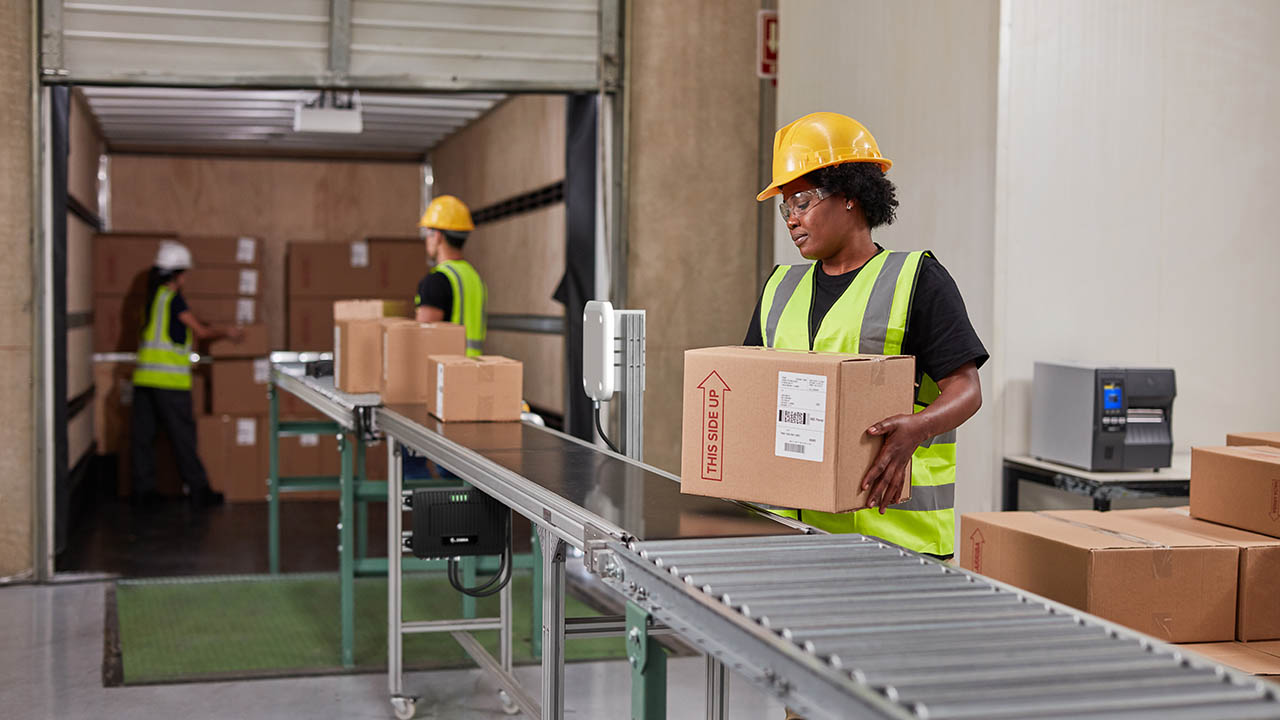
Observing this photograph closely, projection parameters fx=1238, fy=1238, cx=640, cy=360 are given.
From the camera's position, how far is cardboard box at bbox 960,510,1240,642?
2414 millimetres

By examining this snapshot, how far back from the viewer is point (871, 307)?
2.49m

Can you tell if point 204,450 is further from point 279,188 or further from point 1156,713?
point 1156,713

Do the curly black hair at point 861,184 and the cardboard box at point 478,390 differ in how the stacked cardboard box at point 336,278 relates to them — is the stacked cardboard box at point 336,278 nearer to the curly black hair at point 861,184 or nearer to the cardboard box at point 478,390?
the cardboard box at point 478,390

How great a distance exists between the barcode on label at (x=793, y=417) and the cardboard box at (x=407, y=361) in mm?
2564

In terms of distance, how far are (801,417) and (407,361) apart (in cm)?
269

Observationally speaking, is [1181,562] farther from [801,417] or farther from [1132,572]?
[801,417]

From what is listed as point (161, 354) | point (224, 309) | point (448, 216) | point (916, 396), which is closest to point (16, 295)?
point (448, 216)

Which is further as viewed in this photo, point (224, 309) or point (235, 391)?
point (224, 309)

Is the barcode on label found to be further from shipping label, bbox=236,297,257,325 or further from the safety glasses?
shipping label, bbox=236,297,257,325

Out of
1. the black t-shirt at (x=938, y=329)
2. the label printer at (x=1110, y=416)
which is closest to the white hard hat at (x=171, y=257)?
the label printer at (x=1110, y=416)

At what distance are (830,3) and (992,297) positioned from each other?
67.4 inches

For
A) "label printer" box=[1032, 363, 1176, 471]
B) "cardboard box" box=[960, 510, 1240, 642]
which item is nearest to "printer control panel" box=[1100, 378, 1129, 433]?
"label printer" box=[1032, 363, 1176, 471]

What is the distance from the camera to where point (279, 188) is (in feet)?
36.7

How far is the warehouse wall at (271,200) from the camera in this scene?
10.8 metres
